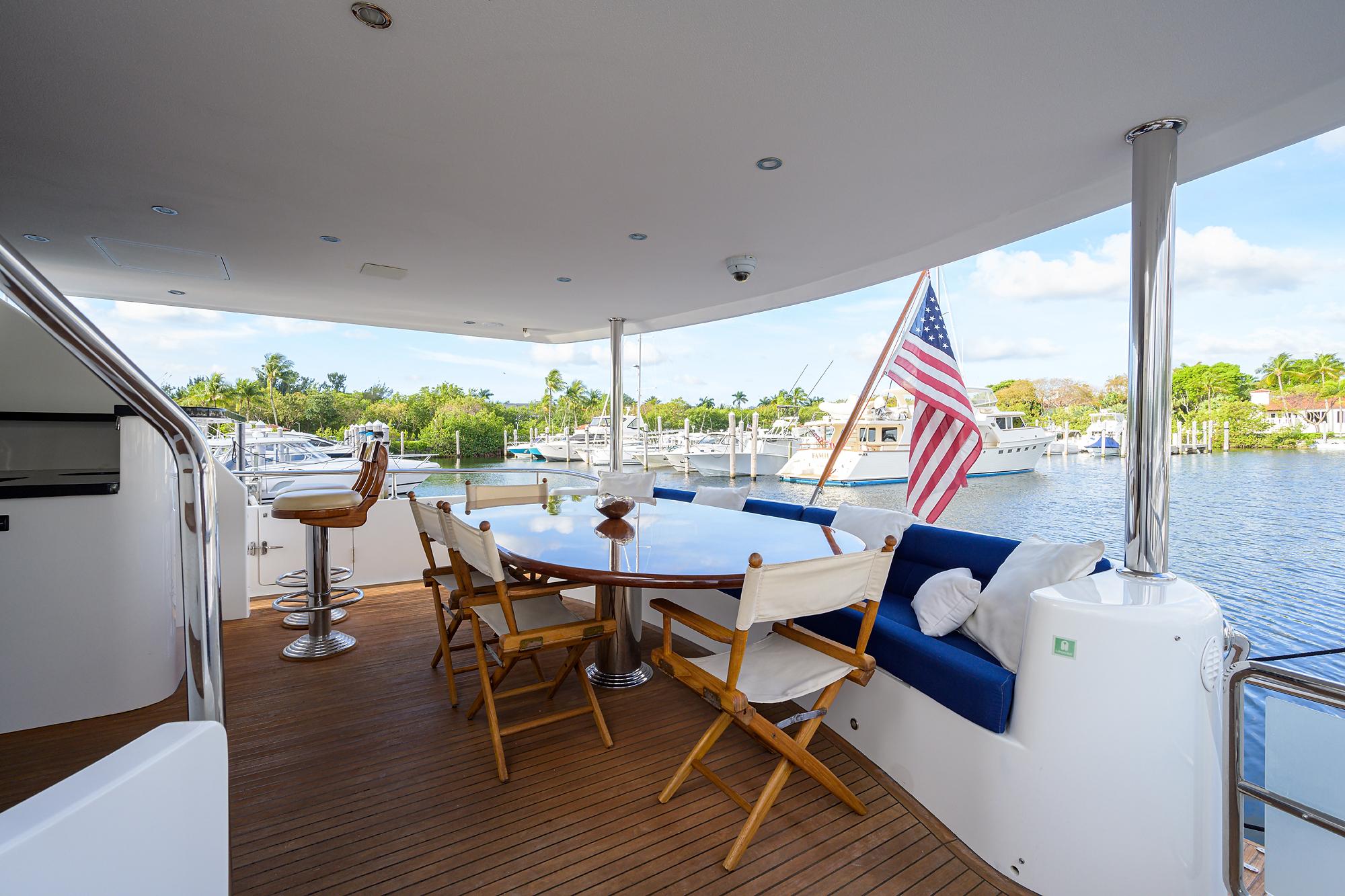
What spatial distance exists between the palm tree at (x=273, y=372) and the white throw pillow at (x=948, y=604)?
2314 centimetres

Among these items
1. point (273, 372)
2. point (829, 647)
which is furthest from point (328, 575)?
point (273, 372)

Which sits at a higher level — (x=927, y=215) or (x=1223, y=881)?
(x=927, y=215)

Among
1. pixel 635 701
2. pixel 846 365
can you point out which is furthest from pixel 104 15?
pixel 846 365

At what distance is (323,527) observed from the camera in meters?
3.37

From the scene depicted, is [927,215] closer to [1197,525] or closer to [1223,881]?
[1223,881]

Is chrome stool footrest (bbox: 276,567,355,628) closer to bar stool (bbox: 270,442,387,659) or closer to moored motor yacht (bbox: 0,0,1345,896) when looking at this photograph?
bar stool (bbox: 270,442,387,659)

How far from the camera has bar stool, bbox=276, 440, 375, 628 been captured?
3.48 meters

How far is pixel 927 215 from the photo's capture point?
3.01 metres

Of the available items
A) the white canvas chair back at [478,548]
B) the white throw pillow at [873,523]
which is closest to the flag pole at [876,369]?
the white throw pillow at [873,523]

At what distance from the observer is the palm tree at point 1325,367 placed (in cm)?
390

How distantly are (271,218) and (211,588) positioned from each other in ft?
9.55

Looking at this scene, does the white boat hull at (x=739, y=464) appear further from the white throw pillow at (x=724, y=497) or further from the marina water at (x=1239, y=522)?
the white throw pillow at (x=724, y=497)

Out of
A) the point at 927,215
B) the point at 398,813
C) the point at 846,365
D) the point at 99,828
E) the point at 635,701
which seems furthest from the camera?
the point at 846,365

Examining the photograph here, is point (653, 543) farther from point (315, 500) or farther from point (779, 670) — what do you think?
point (315, 500)
